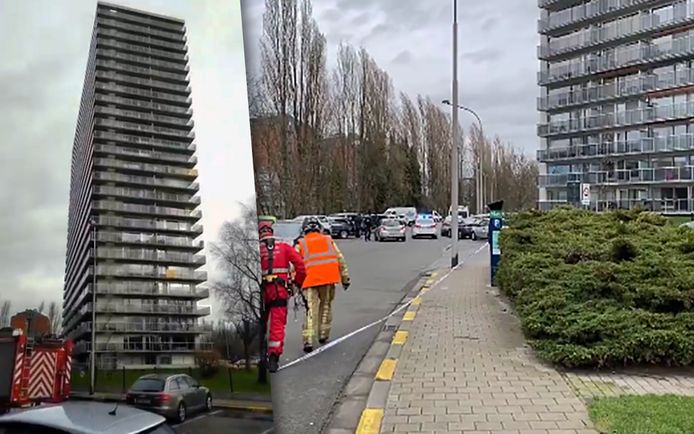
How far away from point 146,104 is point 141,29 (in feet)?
0.36

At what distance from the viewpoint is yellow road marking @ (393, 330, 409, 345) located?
24.3 ft

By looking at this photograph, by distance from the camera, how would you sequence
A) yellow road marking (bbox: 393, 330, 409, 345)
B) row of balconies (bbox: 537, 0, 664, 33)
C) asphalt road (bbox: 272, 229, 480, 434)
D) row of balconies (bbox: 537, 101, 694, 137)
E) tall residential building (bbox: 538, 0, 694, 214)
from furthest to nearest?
row of balconies (bbox: 537, 0, 664, 33) → tall residential building (bbox: 538, 0, 694, 214) → row of balconies (bbox: 537, 101, 694, 137) → yellow road marking (bbox: 393, 330, 409, 345) → asphalt road (bbox: 272, 229, 480, 434)

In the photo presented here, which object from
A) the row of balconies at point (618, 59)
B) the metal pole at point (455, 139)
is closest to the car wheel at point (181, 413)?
the metal pole at point (455, 139)

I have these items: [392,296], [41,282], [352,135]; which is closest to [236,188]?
[41,282]

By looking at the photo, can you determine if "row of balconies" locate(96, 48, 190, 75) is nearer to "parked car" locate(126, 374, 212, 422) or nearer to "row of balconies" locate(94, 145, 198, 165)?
"row of balconies" locate(94, 145, 198, 165)

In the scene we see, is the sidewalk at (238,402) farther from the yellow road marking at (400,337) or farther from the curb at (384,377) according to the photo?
the yellow road marking at (400,337)

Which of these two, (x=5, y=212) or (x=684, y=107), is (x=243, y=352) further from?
(x=684, y=107)

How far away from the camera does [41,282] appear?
912 mm

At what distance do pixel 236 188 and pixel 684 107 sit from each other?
1757 inches

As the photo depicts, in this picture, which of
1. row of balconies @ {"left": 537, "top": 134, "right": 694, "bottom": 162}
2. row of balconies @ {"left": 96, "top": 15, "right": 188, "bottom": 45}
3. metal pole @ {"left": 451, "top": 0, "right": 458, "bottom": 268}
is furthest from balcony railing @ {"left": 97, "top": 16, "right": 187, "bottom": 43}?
row of balconies @ {"left": 537, "top": 134, "right": 694, "bottom": 162}

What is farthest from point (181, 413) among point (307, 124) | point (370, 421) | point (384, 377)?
point (384, 377)

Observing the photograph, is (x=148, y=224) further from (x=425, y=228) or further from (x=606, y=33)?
(x=606, y=33)

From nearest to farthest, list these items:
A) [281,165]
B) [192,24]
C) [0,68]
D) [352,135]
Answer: [0,68], [192,24], [281,165], [352,135]

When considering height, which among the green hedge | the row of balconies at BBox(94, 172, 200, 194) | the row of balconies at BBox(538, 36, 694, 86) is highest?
the row of balconies at BBox(538, 36, 694, 86)
